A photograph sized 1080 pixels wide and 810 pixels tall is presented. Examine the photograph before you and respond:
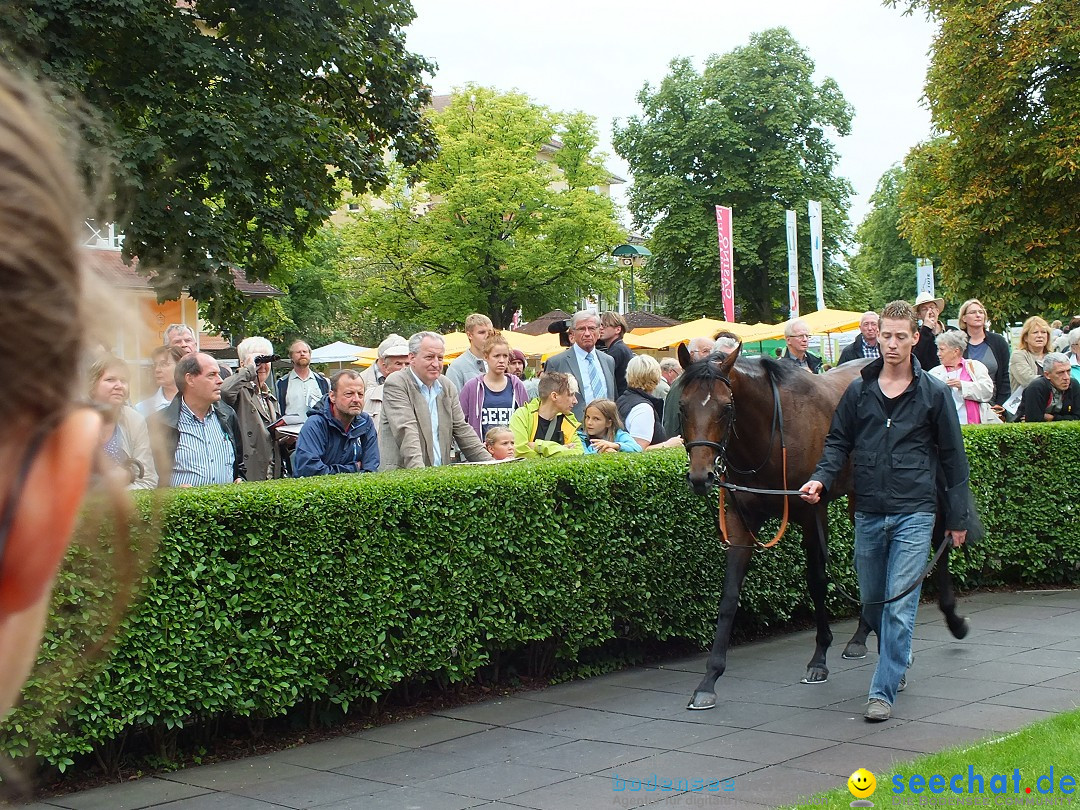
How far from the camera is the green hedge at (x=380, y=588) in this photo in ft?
20.4

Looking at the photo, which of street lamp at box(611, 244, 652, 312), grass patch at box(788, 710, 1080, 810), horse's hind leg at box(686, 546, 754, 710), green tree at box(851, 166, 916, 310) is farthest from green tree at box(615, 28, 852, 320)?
grass patch at box(788, 710, 1080, 810)

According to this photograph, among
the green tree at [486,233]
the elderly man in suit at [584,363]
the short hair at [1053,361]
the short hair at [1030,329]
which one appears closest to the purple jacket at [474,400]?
the elderly man in suit at [584,363]

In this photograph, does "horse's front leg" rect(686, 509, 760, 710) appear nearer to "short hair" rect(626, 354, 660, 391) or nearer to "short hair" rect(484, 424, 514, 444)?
"short hair" rect(484, 424, 514, 444)

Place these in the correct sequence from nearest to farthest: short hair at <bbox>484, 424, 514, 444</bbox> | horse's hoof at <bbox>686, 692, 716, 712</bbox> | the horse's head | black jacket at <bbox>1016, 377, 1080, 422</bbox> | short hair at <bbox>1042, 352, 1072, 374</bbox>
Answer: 1. horse's hoof at <bbox>686, 692, 716, 712</bbox>
2. the horse's head
3. short hair at <bbox>484, 424, 514, 444</bbox>
4. short hair at <bbox>1042, 352, 1072, 374</bbox>
5. black jacket at <bbox>1016, 377, 1080, 422</bbox>

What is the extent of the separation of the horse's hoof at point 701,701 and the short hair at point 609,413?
3035 millimetres

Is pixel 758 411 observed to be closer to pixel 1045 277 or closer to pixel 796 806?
pixel 796 806

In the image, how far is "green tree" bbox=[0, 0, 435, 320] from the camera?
1566 centimetres

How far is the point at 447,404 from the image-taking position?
31.5 ft

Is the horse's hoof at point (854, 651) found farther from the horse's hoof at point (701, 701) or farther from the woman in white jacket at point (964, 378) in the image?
the woman in white jacket at point (964, 378)

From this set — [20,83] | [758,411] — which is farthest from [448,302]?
[20,83]

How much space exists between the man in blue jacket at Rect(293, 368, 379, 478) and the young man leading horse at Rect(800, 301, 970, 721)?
3.29 metres

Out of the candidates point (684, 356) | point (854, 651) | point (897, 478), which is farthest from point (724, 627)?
point (684, 356)

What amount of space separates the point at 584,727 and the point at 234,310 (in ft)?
45.5

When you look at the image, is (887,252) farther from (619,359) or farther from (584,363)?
(584,363)
